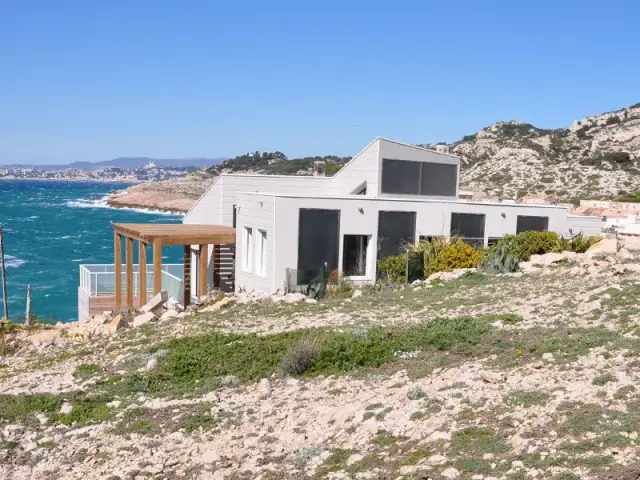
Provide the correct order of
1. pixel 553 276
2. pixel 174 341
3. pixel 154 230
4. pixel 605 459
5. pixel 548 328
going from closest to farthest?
pixel 605 459
pixel 548 328
pixel 174 341
pixel 553 276
pixel 154 230

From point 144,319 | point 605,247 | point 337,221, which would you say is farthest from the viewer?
point 605,247

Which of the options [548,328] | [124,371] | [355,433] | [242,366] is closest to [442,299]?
[548,328]

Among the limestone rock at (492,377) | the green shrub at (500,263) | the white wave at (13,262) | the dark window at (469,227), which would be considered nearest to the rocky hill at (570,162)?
the white wave at (13,262)

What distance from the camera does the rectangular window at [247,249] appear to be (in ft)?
68.8

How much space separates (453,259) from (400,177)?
16.0ft

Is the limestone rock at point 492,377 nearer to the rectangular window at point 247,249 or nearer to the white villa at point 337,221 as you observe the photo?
the white villa at point 337,221

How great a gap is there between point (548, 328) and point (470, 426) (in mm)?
4150

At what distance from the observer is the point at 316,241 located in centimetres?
1970

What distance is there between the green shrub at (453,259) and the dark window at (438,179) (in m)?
4.60

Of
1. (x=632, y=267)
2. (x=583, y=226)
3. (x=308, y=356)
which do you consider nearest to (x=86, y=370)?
(x=308, y=356)

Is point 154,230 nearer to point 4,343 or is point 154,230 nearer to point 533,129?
point 4,343

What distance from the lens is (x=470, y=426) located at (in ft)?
23.0

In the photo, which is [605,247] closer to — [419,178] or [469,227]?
[469,227]

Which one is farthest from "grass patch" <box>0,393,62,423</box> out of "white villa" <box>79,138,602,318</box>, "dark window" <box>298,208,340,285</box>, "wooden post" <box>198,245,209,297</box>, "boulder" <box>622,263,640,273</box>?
"boulder" <box>622,263,640,273</box>
